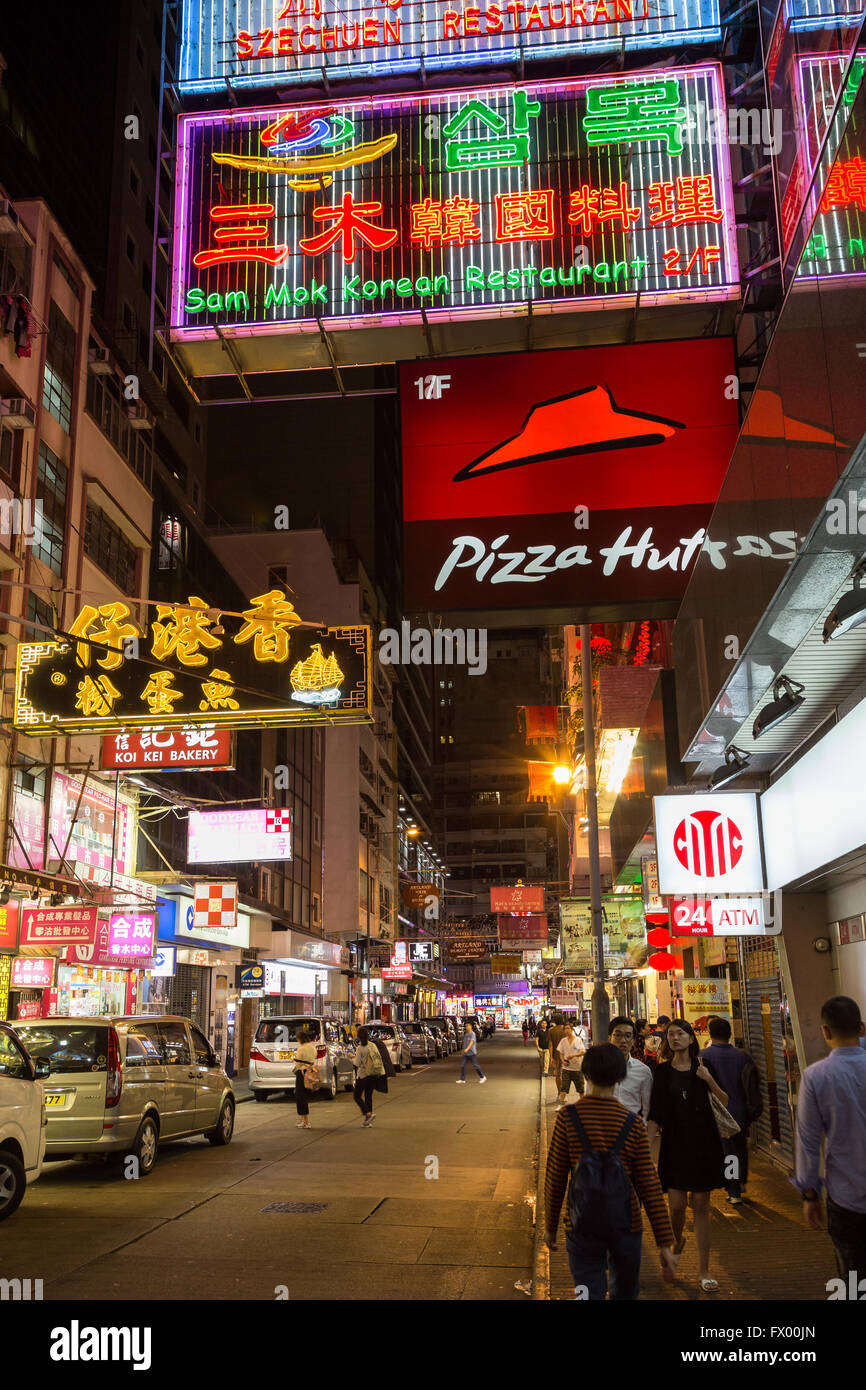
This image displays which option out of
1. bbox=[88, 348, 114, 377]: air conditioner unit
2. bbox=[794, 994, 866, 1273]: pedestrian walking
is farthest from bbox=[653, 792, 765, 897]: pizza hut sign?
bbox=[88, 348, 114, 377]: air conditioner unit

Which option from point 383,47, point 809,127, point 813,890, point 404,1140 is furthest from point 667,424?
point 404,1140

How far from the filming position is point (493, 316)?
8984 millimetres

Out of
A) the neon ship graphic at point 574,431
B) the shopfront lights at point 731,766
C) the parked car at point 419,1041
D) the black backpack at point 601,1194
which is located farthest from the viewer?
the parked car at point 419,1041

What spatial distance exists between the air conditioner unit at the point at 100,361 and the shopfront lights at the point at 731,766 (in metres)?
18.7

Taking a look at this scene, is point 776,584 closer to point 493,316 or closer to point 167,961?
point 493,316

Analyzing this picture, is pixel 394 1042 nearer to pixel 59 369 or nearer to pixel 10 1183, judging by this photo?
pixel 59 369

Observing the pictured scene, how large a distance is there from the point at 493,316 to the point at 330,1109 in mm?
20873

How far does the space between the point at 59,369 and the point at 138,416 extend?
15.4ft

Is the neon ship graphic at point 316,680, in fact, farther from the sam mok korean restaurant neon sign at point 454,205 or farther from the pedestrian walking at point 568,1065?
the pedestrian walking at point 568,1065

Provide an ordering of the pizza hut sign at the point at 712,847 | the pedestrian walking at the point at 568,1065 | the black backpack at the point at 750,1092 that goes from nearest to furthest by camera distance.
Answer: the black backpack at the point at 750,1092, the pizza hut sign at the point at 712,847, the pedestrian walking at the point at 568,1065

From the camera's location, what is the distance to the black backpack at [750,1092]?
10.9 metres

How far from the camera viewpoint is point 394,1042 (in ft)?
127

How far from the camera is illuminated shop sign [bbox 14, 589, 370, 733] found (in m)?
16.5

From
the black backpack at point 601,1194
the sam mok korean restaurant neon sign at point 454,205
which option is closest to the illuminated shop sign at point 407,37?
the sam mok korean restaurant neon sign at point 454,205
